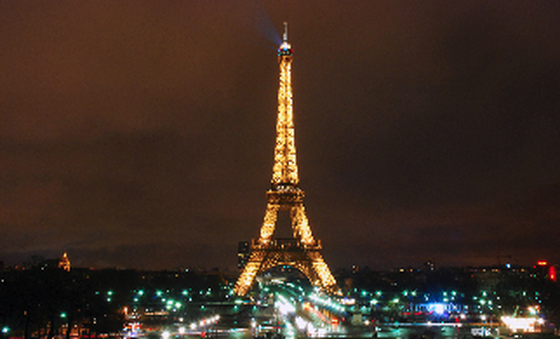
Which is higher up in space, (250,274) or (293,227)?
(293,227)

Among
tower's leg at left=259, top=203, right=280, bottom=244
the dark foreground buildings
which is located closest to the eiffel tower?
tower's leg at left=259, top=203, right=280, bottom=244

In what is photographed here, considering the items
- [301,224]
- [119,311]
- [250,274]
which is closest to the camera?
[119,311]

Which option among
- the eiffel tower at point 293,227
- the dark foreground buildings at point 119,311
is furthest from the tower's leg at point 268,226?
the dark foreground buildings at point 119,311

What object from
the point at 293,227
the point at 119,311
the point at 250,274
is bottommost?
the point at 119,311

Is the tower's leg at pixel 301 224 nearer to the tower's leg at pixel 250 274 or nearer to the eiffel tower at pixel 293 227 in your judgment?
the eiffel tower at pixel 293 227

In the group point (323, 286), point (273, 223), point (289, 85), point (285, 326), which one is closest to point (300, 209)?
point (273, 223)

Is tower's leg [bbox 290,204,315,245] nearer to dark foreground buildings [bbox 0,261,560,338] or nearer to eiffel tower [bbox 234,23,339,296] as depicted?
eiffel tower [bbox 234,23,339,296]

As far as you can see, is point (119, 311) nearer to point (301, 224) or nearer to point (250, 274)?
point (250, 274)

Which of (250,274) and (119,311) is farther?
(250,274)

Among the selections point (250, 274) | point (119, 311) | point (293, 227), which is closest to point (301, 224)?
point (293, 227)

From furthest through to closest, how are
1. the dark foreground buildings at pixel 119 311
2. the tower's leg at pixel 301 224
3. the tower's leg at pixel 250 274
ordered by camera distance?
1. the tower's leg at pixel 301 224
2. the tower's leg at pixel 250 274
3. the dark foreground buildings at pixel 119 311

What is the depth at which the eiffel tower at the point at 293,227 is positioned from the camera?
8775 cm

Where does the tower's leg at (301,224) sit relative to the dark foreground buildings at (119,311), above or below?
above

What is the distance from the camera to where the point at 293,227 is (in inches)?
3519
